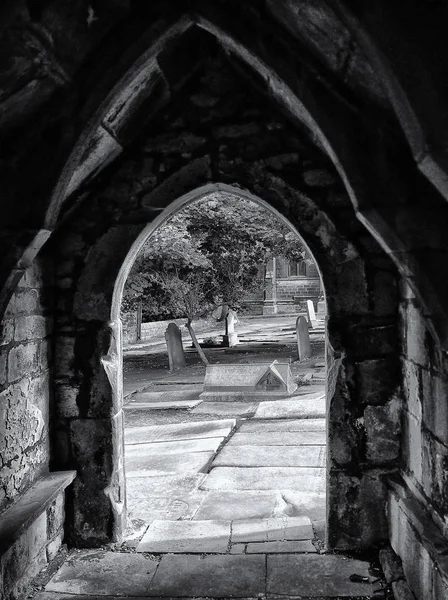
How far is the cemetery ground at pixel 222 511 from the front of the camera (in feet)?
10.1

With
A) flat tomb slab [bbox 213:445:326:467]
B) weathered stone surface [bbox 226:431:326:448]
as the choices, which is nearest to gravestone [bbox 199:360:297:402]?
weathered stone surface [bbox 226:431:326:448]

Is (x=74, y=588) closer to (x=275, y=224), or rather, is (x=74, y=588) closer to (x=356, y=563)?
(x=356, y=563)

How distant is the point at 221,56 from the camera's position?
11.0ft

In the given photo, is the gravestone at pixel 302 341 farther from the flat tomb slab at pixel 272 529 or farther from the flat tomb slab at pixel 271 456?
the flat tomb slab at pixel 272 529

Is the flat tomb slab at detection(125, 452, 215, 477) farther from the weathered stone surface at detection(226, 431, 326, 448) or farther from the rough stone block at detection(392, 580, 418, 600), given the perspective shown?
the rough stone block at detection(392, 580, 418, 600)

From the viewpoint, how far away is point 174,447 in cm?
607

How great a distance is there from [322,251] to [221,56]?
4.48ft

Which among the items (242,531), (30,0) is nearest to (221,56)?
(30,0)

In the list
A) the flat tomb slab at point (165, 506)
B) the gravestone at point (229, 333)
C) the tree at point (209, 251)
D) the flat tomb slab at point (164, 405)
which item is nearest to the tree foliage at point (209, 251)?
the tree at point (209, 251)

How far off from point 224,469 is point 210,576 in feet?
6.87

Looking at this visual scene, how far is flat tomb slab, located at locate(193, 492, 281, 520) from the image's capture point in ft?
13.8


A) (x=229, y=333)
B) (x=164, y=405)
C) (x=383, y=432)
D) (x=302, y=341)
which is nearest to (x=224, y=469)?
(x=383, y=432)

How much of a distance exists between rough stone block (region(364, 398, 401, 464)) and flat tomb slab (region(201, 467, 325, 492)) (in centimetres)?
142

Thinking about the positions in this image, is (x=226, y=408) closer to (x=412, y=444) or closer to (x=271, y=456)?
Result: (x=271, y=456)
